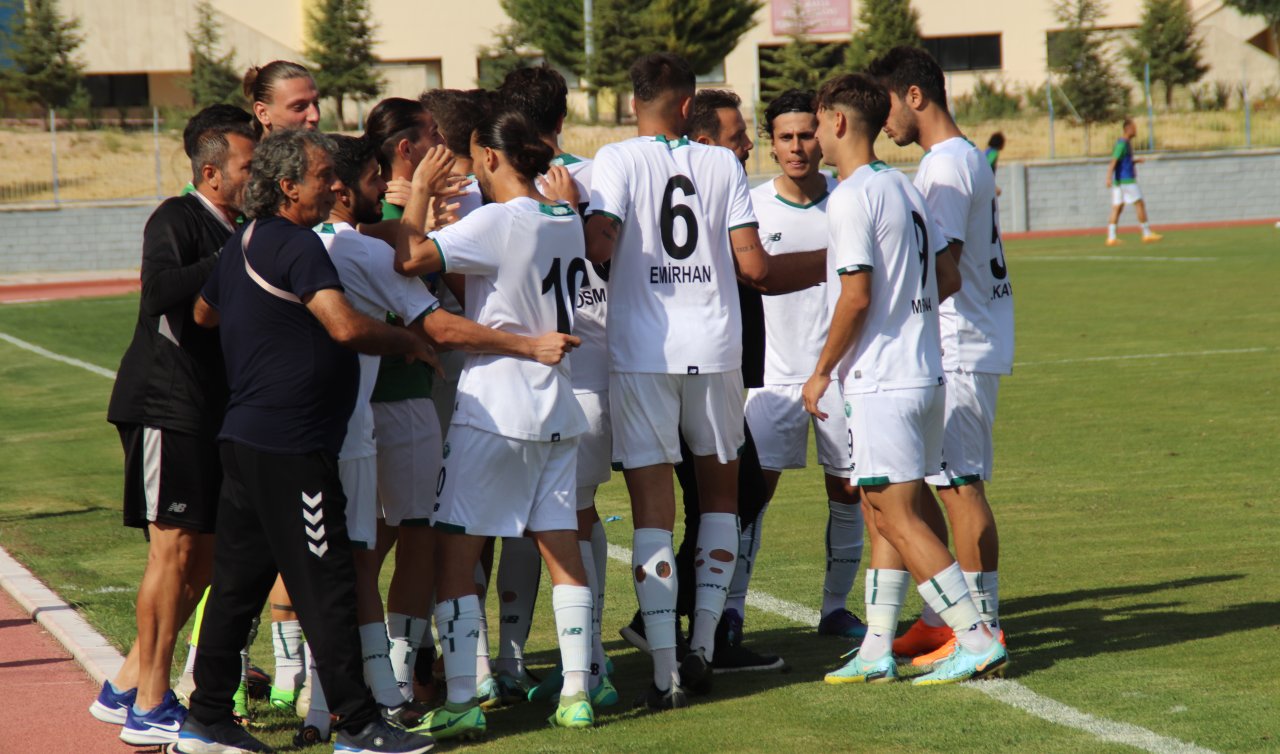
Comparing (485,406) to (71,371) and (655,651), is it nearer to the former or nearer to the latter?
(655,651)

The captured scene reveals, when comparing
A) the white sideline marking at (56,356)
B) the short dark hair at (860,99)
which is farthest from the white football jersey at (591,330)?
the white sideline marking at (56,356)

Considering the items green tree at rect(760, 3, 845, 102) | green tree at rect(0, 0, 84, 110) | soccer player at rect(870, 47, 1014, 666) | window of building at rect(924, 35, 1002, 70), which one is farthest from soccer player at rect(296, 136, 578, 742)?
window of building at rect(924, 35, 1002, 70)

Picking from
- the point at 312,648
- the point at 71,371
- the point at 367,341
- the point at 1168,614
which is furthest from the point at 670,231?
the point at 71,371

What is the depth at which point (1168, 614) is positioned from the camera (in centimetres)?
648

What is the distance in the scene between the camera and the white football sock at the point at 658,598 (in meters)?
5.44

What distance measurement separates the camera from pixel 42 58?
170 ft

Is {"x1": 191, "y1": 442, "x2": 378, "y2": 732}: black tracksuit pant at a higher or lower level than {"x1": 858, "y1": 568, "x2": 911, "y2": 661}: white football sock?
higher

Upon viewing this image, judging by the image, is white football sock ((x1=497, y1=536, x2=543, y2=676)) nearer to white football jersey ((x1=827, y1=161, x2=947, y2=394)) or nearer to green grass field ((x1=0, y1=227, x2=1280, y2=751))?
green grass field ((x1=0, y1=227, x2=1280, y2=751))

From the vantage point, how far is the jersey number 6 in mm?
5492

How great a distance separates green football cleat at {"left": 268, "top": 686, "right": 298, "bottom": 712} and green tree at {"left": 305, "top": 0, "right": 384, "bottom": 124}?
4718 cm

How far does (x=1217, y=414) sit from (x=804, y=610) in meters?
6.20

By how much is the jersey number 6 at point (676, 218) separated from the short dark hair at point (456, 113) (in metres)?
0.75

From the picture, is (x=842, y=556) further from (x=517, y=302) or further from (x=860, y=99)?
(x=517, y=302)

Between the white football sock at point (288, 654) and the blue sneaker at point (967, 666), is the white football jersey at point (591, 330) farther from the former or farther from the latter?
the blue sneaker at point (967, 666)
